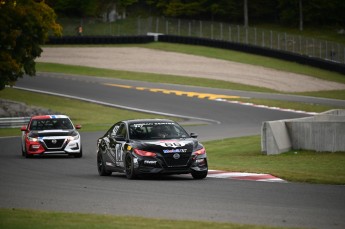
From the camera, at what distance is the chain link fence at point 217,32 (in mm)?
70713

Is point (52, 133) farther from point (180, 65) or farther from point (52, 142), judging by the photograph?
point (180, 65)

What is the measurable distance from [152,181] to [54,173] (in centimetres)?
361

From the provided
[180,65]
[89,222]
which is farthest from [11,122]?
[89,222]

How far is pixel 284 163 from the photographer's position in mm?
22750

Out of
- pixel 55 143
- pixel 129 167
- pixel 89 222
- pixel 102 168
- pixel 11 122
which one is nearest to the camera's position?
pixel 89 222

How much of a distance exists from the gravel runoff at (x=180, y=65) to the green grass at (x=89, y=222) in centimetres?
5047

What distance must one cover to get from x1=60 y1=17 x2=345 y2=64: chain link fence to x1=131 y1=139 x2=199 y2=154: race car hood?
51.0 m

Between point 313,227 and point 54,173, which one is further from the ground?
point 313,227

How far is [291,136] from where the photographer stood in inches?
1021

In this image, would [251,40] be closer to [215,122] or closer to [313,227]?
[215,122]

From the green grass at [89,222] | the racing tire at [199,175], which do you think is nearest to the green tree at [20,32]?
the racing tire at [199,175]

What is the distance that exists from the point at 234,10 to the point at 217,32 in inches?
699

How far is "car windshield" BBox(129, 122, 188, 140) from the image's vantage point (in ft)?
65.5

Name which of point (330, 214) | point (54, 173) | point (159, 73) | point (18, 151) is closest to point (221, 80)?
point (159, 73)
